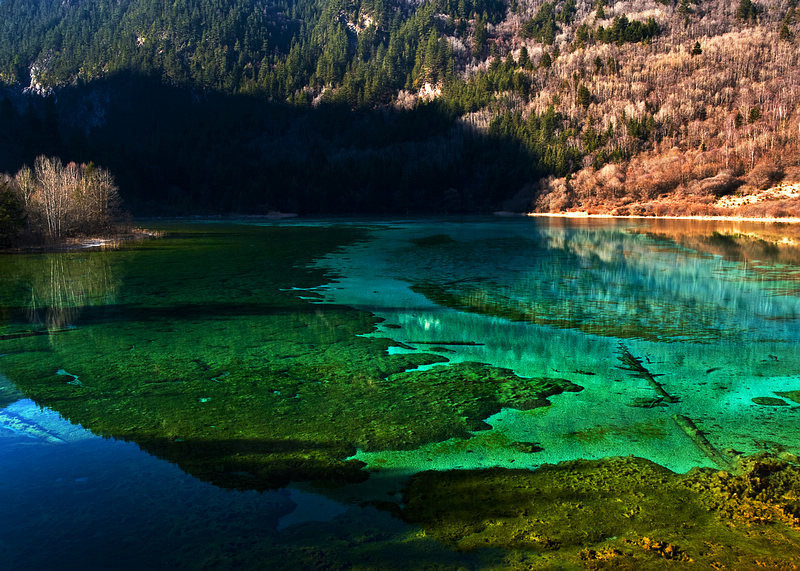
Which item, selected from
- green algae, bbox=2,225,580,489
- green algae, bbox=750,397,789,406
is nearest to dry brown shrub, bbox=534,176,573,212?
green algae, bbox=2,225,580,489

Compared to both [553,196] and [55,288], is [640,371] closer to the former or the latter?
[55,288]

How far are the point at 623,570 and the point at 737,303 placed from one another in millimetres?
14500

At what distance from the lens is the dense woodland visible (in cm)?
10662

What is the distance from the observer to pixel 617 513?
561 cm

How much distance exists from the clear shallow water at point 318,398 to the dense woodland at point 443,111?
6581 cm

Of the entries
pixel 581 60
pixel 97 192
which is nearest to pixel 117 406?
pixel 97 192

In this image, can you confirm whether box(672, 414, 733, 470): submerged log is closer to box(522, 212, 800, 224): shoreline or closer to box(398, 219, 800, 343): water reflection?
box(398, 219, 800, 343): water reflection

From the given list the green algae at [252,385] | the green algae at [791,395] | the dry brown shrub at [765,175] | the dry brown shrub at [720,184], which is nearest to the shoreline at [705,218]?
the dry brown shrub at [720,184]

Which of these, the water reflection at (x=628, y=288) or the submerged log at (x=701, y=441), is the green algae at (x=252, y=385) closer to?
the submerged log at (x=701, y=441)

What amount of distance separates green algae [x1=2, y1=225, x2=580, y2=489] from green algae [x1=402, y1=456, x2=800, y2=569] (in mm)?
1282

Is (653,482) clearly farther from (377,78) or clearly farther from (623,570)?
(377,78)

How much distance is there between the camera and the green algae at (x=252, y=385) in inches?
285

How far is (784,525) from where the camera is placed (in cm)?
531

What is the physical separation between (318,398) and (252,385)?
1332 mm
